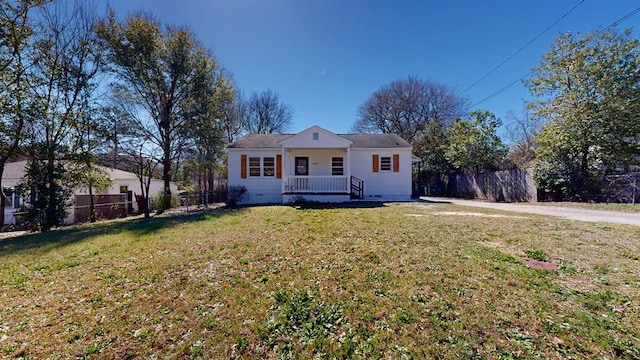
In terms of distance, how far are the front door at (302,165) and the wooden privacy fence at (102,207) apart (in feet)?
35.0

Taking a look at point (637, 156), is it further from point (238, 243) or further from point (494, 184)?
point (238, 243)

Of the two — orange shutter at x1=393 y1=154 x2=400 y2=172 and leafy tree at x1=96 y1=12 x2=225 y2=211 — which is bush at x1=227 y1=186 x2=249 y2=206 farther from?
orange shutter at x1=393 y1=154 x2=400 y2=172

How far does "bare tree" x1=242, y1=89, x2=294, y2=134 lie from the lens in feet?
103

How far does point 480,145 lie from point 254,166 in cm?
1590

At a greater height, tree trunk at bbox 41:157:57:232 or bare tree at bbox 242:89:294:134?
bare tree at bbox 242:89:294:134

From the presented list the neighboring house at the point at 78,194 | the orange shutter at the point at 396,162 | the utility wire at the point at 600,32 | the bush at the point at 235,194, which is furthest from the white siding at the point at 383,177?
the neighboring house at the point at 78,194

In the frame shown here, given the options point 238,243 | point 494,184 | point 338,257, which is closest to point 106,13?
point 238,243

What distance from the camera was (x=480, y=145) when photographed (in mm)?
18484

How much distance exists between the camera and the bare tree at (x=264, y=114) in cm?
3131

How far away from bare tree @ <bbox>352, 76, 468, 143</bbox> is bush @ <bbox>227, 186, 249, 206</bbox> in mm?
20754

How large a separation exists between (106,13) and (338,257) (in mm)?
15170

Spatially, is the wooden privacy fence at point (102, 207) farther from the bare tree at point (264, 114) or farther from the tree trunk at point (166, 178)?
the bare tree at point (264, 114)

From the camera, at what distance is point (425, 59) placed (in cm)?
1944

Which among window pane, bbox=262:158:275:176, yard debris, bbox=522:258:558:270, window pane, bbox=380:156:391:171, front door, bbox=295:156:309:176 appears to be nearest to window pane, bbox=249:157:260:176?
window pane, bbox=262:158:275:176
